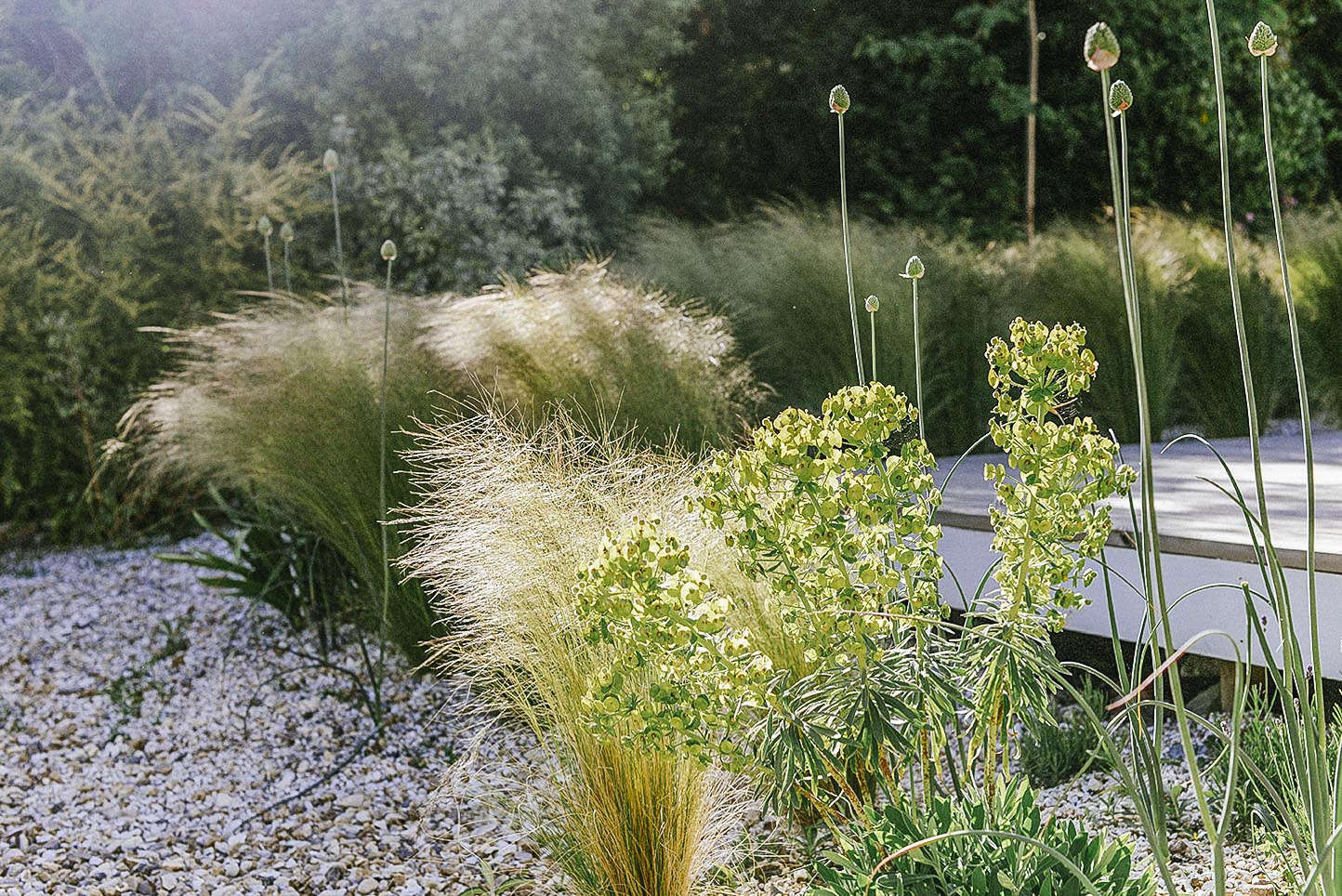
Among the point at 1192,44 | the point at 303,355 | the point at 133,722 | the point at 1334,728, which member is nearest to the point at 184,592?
the point at 133,722

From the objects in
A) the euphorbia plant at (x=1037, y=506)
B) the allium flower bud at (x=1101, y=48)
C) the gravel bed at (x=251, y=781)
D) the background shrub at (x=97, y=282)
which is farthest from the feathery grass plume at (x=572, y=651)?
the background shrub at (x=97, y=282)

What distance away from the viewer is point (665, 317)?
3.30 m

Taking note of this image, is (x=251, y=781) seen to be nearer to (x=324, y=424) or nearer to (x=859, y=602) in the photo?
(x=324, y=424)

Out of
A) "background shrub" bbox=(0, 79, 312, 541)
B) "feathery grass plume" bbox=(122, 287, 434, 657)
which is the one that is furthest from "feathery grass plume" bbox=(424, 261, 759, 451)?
"background shrub" bbox=(0, 79, 312, 541)

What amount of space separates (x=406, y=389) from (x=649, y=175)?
705cm

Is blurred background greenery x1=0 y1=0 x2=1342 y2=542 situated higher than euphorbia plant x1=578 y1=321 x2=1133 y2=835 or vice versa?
blurred background greenery x1=0 y1=0 x2=1342 y2=542

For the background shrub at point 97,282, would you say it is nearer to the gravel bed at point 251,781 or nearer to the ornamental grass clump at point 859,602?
the gravel bed at point 251,781

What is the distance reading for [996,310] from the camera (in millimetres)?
4824

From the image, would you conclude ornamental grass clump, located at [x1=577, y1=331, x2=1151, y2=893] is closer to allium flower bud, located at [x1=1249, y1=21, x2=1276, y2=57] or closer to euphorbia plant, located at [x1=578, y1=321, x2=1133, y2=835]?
euphorbia plant, located at [x1=578, y1=321, x2=1133, y2=835]

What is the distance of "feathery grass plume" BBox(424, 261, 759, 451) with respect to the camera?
9.89 feet

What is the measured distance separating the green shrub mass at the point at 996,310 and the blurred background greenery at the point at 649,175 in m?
0.02

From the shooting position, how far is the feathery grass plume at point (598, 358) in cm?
301

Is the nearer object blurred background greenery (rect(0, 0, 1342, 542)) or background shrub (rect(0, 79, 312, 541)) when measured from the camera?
blurred background greenery (rect(0, 0, 1342, 542))

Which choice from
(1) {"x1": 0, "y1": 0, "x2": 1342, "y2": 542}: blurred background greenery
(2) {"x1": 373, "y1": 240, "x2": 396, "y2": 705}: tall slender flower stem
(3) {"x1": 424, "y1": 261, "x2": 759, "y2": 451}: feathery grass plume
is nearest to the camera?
(2) {"x1": 373, "y1": 240, "x2": 396, "y2": 705}: tall slender flower stem
